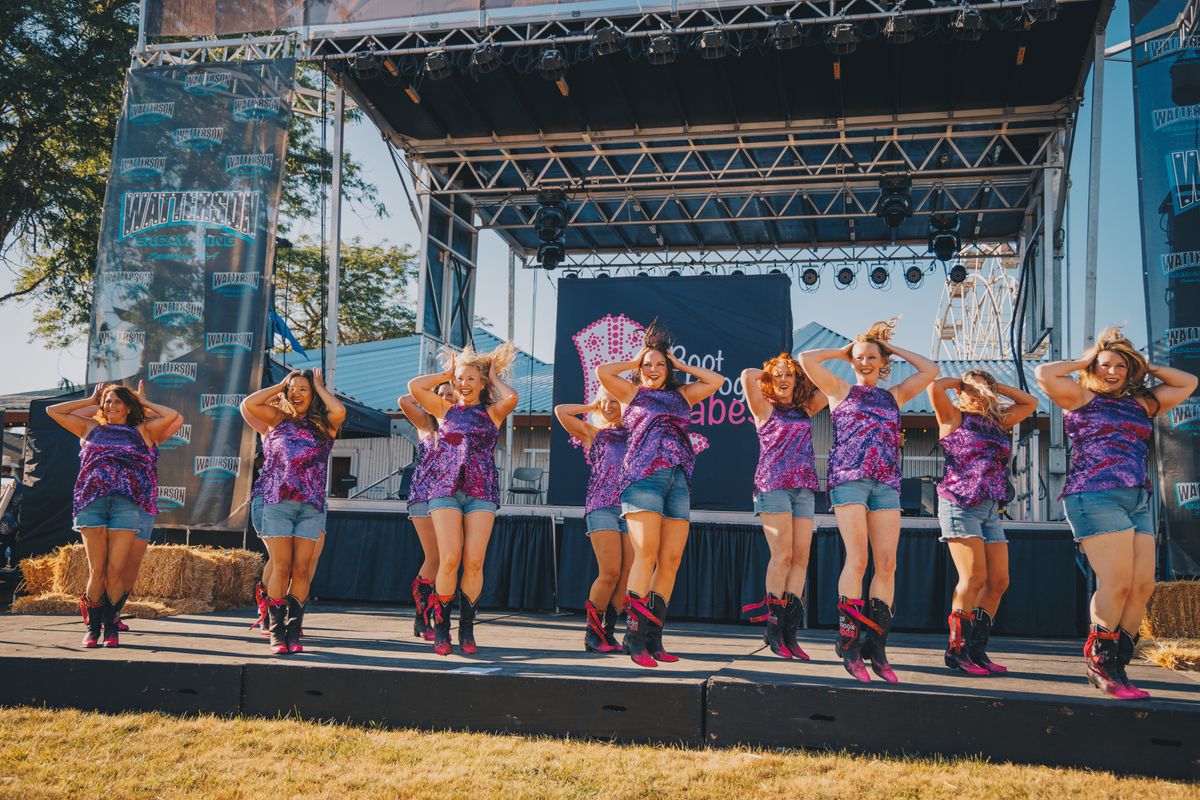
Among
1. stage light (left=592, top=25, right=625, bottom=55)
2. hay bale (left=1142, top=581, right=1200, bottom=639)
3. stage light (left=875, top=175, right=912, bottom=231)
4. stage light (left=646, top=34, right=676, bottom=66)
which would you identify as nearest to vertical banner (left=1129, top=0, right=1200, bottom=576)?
hay bale (left=1142, top=581, right=1200, bottom=639)

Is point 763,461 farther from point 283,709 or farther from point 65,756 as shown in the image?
point 65,756

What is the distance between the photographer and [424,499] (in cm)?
492

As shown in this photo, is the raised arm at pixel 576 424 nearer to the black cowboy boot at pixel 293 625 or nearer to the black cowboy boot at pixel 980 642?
the black cowboy boot at pixel 293 625

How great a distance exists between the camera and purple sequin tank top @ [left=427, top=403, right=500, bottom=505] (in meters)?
4.22

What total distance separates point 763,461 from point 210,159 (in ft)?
19.7

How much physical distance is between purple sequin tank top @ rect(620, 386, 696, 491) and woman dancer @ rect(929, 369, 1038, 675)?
3.88ft

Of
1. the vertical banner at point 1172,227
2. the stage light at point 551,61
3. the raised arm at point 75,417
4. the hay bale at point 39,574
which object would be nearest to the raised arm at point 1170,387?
the vertical banner at point 1172,227

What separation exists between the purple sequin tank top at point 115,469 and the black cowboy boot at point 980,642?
4.23 metres

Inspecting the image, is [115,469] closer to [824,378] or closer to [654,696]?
[654,696]

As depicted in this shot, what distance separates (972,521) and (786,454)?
897mm

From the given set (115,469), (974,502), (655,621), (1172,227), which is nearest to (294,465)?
(115,469)

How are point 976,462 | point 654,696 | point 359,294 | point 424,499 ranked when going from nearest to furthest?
point 654,696 < point 976,462 < point 424,499 < point 359,294

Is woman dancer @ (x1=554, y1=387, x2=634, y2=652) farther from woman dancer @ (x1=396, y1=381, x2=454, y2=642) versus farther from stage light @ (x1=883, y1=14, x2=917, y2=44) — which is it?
stage light @ (x1=883, y1=14, x2=917, y2=44)

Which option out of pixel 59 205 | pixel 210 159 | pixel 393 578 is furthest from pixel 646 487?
pixel 59 205
